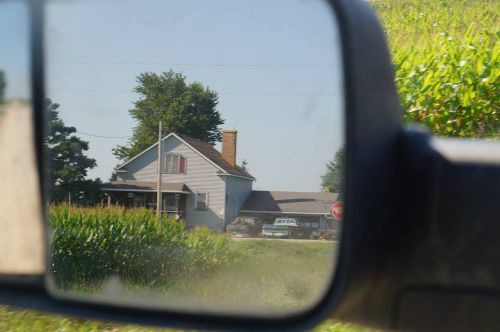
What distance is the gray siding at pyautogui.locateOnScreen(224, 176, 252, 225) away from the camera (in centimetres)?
201

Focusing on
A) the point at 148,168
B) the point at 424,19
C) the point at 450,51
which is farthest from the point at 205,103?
the point at 424,19

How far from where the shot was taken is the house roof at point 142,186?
2137 millimetres

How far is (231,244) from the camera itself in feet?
6.89

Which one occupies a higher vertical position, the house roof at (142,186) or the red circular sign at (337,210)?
the house roof at (142,186)

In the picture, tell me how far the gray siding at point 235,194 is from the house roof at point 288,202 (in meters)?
0.02

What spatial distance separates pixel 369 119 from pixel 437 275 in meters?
0.45

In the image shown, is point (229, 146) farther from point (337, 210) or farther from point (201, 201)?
point (337, 210)

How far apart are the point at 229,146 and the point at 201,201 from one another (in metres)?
0.20

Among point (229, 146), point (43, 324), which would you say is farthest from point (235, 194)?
point (43, 324)

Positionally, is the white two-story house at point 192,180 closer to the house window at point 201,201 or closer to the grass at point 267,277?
the house window at point 201,201

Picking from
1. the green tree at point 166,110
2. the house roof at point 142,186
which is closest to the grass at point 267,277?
the house roof at point 142,186

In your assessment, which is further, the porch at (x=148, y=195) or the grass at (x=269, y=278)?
the porch at (x=148, y=195)

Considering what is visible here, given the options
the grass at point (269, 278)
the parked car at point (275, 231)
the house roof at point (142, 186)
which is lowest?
the grass at point (269, 278)

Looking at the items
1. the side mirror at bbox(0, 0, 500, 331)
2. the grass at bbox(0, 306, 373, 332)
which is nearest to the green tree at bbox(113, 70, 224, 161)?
the side mirror at bbox(0, 0, 500, 331)
